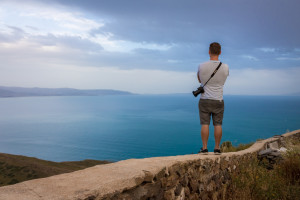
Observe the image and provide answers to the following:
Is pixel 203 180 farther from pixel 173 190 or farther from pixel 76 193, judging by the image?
pixel 76 193

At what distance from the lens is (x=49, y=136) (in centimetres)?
10712

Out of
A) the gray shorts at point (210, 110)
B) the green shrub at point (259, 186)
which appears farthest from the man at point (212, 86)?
the green shrub at point (259, 186)

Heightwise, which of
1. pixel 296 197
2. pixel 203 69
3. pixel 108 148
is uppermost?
pixel 203 69

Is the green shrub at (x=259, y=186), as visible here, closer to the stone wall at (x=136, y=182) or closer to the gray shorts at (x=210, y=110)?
the stone wall at (x=136, y=182)

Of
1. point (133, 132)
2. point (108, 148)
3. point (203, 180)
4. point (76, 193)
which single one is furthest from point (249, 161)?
point (133, 132)

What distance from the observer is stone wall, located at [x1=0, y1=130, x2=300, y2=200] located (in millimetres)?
1973

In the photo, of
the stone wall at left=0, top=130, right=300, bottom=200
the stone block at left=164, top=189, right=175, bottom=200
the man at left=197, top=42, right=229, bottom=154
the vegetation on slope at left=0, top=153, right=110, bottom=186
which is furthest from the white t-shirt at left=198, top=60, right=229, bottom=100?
the vegetation on slope at left=0, top=153, right=110, bottom=186

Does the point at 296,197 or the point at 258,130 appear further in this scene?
the point at 258,130

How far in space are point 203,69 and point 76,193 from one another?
10.2 ft

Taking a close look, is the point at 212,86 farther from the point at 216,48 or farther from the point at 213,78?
the point at 216,48

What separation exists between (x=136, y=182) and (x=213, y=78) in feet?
8.21

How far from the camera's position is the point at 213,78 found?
428 cm

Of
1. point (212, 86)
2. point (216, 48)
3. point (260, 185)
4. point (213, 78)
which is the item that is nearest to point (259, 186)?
Answer: point (260, 185)

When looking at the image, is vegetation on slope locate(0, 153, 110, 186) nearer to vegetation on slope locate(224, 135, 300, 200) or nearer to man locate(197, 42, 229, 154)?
vegetation on slope locate(224, 135, 300, 200)
